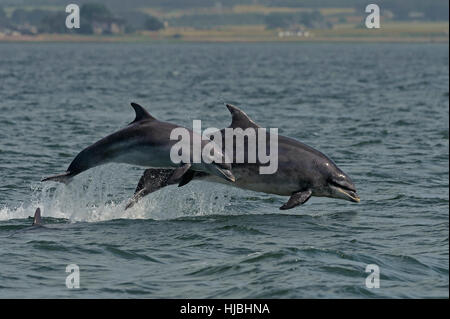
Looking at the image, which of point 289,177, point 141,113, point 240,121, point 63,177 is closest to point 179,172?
point 141,113

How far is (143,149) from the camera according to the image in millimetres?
17188

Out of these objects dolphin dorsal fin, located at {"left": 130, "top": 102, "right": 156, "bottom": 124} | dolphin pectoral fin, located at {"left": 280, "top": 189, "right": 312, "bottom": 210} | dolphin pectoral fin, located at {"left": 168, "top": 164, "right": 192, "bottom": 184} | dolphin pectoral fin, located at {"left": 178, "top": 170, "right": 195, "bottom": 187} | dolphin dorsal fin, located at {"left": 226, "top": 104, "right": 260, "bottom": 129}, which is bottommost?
dolphin pectoral fin, located at {"left": 280, "top": 189, "right": 312, "bottom": 210}

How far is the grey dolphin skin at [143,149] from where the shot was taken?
1716 centimetres

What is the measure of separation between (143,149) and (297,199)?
3.09 meters

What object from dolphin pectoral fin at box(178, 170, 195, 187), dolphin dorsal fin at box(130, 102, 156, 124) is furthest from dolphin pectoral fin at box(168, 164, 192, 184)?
dolphin dorsal fin at box(130, 102, 156, 124)

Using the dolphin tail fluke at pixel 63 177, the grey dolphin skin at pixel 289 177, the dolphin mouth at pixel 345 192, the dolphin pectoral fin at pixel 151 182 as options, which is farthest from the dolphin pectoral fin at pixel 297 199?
the dolphin tail fluke at pixel 63 177

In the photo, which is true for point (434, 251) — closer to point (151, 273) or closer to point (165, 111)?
point (151, 273)

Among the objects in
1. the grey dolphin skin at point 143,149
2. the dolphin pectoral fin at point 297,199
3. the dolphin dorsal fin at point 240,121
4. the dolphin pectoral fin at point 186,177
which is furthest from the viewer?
the dolphin dorsal fin at point 240,121

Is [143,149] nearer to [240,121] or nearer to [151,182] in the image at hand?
[151,182]

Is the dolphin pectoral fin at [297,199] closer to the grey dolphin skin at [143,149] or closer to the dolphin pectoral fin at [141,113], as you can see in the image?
the grey dolphin skin at [143,149]

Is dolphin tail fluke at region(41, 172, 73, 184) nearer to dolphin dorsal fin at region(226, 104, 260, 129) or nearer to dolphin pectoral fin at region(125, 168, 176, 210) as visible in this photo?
dolphin pectoral fin at region(125, 168, 176, 210)

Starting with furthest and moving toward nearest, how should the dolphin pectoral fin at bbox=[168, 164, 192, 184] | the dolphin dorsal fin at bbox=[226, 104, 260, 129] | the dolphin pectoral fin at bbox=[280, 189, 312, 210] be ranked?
the dolphin dorsal fin at bbox=[226, 104, 260, 129], the dolphin pectoral fin at bbox=[280, 189, 312, 210], the dolphin pectoral fin at bbox=[168, 164, 192, 184]

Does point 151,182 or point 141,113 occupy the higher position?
point 141,113

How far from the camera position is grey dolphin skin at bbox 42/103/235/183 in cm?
1716
